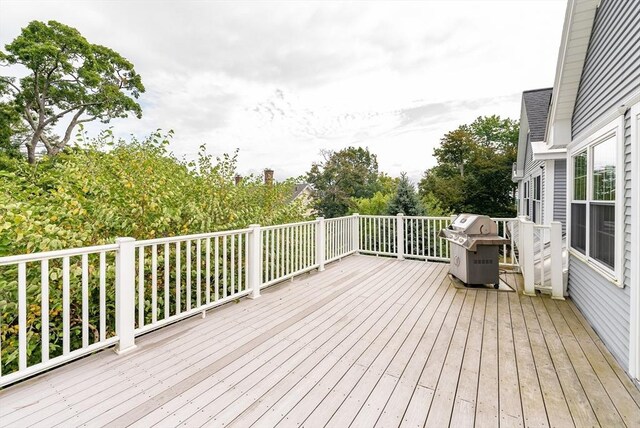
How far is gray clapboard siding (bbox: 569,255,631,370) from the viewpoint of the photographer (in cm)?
234

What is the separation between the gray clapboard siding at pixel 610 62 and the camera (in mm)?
2445

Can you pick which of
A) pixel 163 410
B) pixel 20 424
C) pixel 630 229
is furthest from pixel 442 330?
pixel 20 424

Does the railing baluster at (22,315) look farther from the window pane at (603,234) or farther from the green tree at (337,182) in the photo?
the green tree at (337,182)

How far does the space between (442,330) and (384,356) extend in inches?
36.0

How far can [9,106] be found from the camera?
42.7 feet

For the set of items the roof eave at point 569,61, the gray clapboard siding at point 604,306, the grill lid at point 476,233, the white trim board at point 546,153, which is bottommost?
the gray clapboard siding at point 604,306

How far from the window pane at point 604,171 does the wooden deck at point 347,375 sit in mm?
1451

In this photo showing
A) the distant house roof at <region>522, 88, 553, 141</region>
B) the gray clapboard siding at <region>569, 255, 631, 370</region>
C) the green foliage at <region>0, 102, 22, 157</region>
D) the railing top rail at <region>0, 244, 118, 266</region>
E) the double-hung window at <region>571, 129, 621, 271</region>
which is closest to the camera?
the railing top rail at <region>0, 244, 118, 266</region>

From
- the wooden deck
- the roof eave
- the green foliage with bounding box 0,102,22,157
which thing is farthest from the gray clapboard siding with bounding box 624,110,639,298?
the green foliage with bounding box 0,102,22,157

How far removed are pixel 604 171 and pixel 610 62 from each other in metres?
1.12

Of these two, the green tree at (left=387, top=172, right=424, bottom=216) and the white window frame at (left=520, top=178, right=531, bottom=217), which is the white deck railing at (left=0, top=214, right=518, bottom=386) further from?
the white window frame at (left=520, top=178, right=531, bottom=217)

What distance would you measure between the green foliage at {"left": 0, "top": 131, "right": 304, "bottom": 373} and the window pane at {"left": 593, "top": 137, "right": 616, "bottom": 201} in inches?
168

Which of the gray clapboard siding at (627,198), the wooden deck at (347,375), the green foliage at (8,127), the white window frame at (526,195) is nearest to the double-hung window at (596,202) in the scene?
the gray clapboard siding at (627,198)

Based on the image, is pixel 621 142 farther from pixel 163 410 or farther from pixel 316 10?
pixel 316 10
